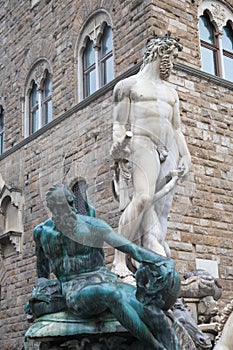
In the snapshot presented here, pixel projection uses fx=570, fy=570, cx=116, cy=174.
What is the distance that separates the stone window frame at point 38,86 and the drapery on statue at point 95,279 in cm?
1016

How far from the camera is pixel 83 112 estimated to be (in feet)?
34.6

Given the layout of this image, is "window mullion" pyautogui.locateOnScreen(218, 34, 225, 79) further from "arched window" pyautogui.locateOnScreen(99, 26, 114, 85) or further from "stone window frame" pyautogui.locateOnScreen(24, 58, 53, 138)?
"stone window frame" pyautogui.locateOnScreen(24, 58, 53, 138)

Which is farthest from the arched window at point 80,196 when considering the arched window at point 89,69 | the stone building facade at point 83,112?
the arched window at point 89,69

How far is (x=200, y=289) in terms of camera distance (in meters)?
5.07

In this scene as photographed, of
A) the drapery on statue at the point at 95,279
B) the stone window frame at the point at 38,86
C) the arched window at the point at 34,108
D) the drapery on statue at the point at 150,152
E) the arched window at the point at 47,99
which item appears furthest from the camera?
the arched window at the point at 34,108

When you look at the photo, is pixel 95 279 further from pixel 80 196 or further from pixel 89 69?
pixel 89 69

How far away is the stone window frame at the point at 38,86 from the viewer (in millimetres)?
12555

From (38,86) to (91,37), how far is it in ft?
7.17

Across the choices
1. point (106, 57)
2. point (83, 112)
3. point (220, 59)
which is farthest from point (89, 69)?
point (220, 59)

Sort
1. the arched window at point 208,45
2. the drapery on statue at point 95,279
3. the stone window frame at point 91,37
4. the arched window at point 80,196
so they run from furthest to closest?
the stone window frame at point 91,37
the arched window at point 208,45
the arched window at point 80,196
the drapery on statue at point 95,279

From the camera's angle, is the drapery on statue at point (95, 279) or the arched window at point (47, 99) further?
the arched window at point (47, 99)

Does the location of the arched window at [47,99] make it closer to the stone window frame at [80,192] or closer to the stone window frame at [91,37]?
the stone window frame at [91,37]

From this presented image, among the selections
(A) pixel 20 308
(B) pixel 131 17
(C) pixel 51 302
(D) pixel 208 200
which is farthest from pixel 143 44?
(C) pixel 51 302

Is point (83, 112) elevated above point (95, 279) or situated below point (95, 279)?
above
